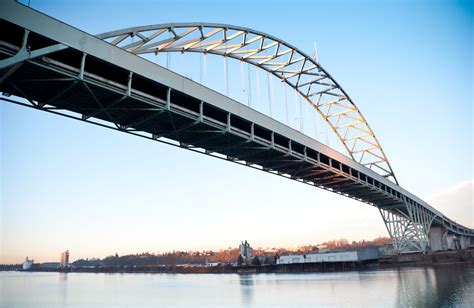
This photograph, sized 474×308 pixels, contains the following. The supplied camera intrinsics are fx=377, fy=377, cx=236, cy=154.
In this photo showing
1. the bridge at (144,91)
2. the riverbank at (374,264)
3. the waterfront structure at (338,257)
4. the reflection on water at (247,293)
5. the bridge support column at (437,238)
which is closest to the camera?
the bridge at (144,91)

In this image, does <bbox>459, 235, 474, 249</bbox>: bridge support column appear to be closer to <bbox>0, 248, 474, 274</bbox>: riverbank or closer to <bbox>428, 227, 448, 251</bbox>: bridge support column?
<bbox>428, 227, 448, 251</bbox>: bridge support column

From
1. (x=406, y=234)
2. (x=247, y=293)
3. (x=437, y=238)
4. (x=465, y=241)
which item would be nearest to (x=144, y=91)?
(x=247, y=293)

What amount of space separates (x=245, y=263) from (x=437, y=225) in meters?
54.4

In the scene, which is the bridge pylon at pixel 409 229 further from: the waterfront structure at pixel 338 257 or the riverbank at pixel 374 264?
the waterfront structure at pixel 338 257

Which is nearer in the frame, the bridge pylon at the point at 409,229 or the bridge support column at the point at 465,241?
the bridge pylon at the point at 409,229

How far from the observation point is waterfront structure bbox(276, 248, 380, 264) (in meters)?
79.4

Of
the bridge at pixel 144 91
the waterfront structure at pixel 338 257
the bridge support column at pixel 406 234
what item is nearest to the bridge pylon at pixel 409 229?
the bridge support column at pixel 406 234

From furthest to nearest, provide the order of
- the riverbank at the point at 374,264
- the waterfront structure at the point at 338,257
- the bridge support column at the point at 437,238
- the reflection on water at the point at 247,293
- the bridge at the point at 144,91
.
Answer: the waterfront structure at the point at 338,257 < the bridge support column at the point at 437,238 < the riverbank at the point at 374,264 < the reflection on water at the point at 247,293 < the bridge at the point at 144,91

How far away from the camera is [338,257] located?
276 ft

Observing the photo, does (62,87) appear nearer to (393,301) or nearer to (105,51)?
(105,51)

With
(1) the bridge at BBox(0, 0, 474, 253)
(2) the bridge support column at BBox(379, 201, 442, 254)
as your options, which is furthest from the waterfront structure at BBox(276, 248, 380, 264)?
(1) the bridge at BBox(0, 0, 474, 253)

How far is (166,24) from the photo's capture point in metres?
18.9

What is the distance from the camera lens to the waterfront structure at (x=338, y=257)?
79.4 metres

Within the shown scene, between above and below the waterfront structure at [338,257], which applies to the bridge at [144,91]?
above
